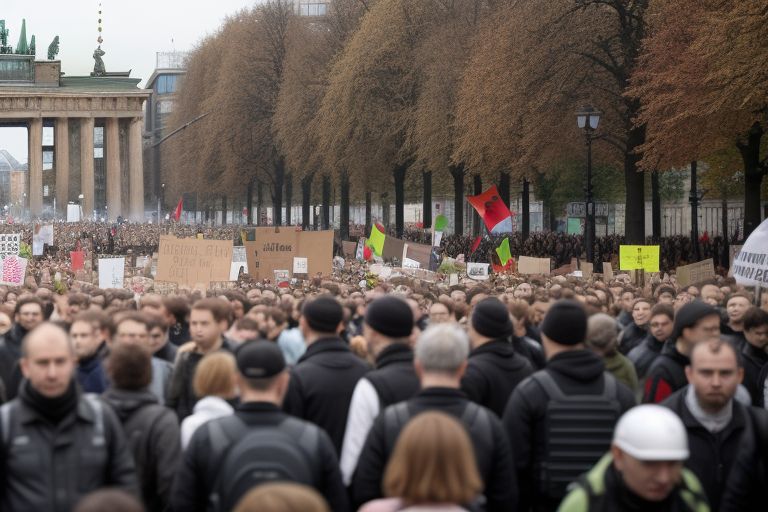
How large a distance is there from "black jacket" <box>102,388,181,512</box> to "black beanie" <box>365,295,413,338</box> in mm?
1366

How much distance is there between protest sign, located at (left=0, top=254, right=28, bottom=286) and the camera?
25.2 metres

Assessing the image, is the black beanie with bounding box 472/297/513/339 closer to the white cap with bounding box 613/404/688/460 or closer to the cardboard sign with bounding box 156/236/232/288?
the white cap with bounding box 613/404/688/460

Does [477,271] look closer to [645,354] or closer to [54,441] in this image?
[645,354]

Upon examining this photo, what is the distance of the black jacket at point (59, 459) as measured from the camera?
6.31 meters

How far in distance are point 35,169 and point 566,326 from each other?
11118 cm

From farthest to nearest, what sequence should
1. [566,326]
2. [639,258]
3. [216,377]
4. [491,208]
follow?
1. [491,208]
2. [639,258]
3. [566,326]
4. [216,377]

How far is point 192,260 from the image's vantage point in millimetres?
23656

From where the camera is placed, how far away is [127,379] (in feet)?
24.2

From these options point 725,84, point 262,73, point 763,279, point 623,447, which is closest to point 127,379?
point 623,447

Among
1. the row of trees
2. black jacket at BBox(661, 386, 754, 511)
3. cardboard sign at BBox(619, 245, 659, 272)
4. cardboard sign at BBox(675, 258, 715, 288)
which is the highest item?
the row of trees

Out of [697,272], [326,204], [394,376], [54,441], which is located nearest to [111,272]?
[697,272]

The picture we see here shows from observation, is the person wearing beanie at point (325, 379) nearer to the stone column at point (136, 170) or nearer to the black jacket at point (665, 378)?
the black jacket at point (665, 378)

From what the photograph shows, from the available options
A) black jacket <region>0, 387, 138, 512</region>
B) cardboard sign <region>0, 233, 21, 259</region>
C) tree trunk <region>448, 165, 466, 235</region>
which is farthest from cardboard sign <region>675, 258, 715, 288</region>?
tree trunk <region>448, 165, 466, 235</region>

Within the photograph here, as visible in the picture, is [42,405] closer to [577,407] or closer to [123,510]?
[123,510]
